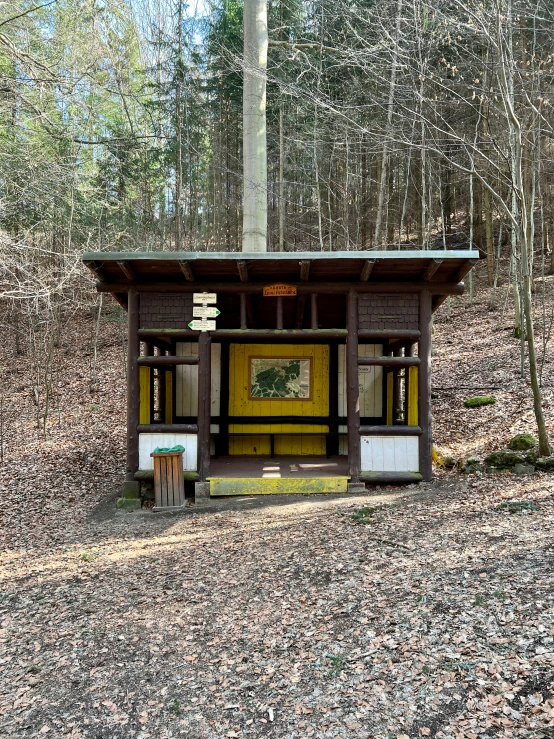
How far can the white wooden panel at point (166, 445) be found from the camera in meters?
6.94

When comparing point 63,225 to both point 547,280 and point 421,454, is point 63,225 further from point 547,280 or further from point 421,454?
point 547,280

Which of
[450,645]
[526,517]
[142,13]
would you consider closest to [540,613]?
[450,645]

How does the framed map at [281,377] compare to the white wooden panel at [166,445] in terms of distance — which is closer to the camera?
the white wooden panel at [166,445]

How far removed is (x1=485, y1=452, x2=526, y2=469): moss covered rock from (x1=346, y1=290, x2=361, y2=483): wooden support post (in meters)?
1.88

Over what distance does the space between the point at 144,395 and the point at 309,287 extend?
10.1 feet

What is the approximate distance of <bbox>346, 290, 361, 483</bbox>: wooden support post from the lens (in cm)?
687

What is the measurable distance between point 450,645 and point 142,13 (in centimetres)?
2110

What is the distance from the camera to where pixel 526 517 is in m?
4.92

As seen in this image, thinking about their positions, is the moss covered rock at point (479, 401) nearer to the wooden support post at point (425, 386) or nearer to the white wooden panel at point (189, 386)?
the wooden support post at point (425, 386)

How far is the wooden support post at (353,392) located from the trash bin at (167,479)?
7.87 ft

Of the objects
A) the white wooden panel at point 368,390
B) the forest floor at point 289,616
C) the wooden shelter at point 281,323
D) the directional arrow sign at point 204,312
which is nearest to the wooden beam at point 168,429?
the wooden shelter at point 281,323

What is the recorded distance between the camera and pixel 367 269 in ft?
21.0

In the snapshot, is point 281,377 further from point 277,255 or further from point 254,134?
point 254,134

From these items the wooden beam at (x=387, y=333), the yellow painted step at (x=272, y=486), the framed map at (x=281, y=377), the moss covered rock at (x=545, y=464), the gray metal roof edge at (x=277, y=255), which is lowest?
the yellow painted step at (x=272, y=486)
